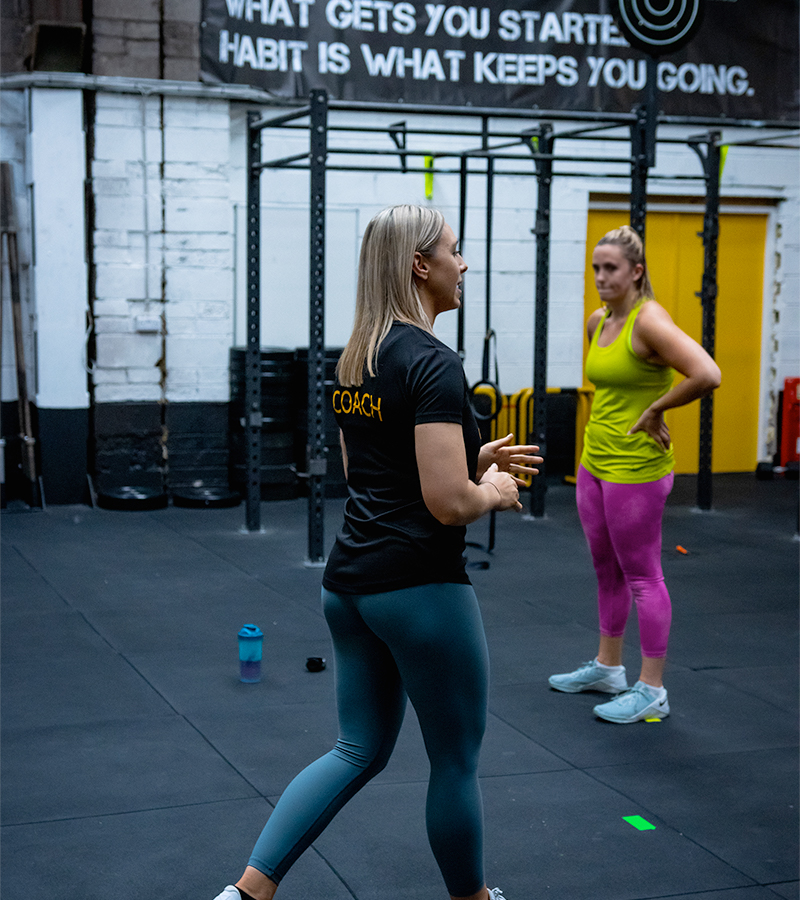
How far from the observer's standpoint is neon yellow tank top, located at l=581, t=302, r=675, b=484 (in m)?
3.77

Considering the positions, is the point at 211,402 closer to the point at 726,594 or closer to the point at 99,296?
the point at 99,296

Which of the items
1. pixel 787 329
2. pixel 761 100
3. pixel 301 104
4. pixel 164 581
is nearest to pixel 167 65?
pixel 301 104

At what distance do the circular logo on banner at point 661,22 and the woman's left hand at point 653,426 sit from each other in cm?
378

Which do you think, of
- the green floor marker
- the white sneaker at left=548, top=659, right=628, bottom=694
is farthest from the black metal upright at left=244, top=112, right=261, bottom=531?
the green floor marker

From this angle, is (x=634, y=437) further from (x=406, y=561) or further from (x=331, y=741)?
(x=406, y=561)

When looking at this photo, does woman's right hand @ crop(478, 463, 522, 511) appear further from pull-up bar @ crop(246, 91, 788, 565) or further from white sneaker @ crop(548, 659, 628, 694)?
pull-up bar @ crop(246, 91, 788, 565)

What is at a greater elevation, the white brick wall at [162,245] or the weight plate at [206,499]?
the white brick wall at [162,245]

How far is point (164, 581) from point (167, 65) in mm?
4188

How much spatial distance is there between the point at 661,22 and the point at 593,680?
440 centimetres

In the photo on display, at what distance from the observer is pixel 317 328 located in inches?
247

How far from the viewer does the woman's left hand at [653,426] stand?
370 centimetres

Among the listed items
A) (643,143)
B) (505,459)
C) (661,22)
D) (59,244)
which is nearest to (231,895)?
(505,459)

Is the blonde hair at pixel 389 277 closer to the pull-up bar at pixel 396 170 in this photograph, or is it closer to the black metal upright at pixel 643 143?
the pull-up bar at pixel 396 170

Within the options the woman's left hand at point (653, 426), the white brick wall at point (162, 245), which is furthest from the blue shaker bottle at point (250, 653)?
the white brick wall at point (162, 245)
